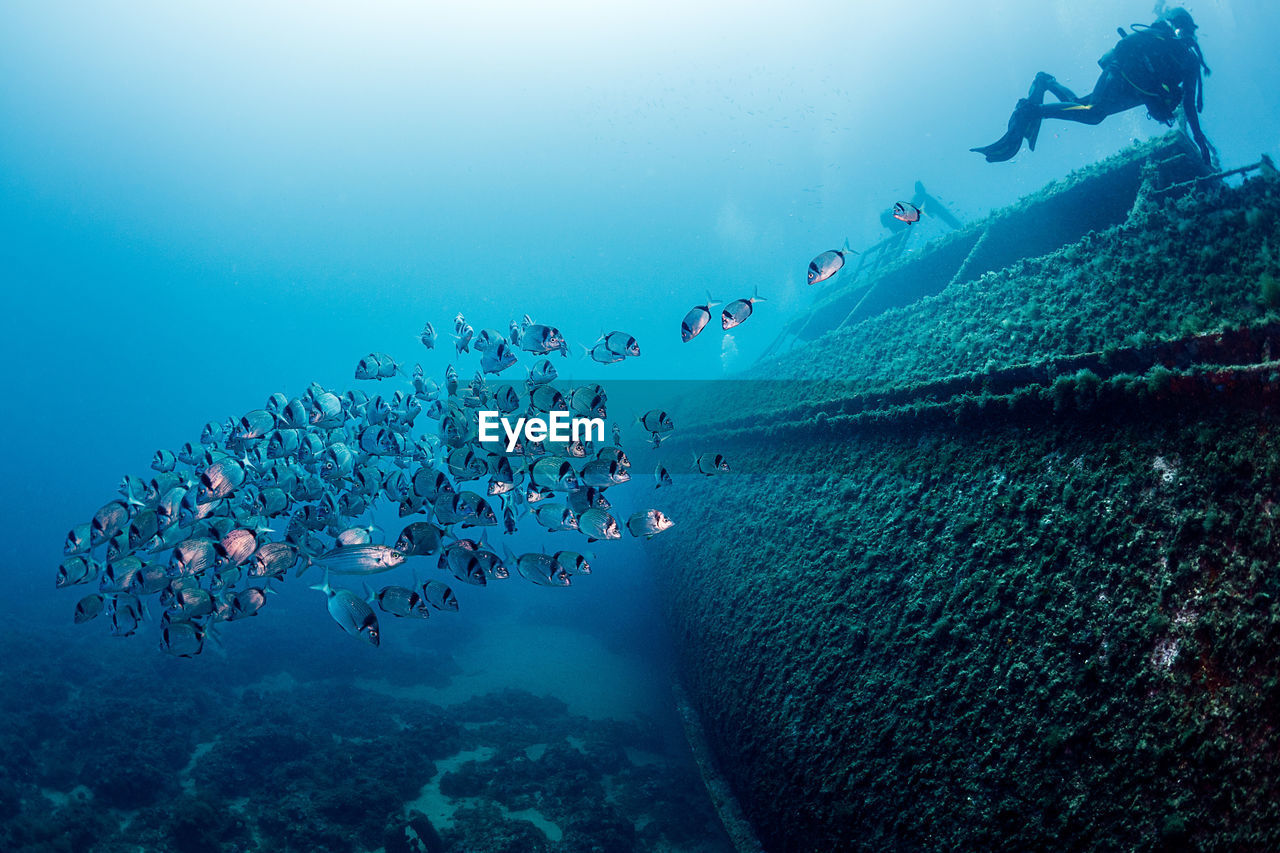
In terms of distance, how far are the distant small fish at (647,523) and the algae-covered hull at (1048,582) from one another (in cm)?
164

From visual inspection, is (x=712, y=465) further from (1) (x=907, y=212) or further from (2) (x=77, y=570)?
(2) (x=77, y=570)

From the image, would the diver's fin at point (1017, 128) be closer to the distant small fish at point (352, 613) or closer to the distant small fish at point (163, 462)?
the distant small fish at point (352, 613)

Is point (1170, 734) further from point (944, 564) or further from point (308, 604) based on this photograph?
point (308, 604)

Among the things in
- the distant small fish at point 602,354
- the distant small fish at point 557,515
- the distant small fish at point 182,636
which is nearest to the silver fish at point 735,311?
the distant small fish at point 602,354

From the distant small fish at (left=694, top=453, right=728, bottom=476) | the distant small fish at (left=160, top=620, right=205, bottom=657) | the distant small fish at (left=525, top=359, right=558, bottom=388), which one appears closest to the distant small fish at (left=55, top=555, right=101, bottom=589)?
the distant small fish at (left=160, top=620, right=205, bottom=657)

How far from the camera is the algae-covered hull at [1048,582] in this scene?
259 centimetres

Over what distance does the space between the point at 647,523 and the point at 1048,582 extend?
3.15 metres

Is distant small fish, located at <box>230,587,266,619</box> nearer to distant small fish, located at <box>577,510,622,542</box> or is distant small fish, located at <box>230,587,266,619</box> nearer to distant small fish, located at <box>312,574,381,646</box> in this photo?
distant small fish, located at <box>312,574,381,646</box>

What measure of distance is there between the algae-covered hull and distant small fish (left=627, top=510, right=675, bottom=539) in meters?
1.64

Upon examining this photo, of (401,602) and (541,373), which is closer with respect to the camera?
(401,602)

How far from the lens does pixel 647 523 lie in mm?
5285

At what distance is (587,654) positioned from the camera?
52.8 feet

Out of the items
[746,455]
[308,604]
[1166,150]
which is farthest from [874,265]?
[308,604]

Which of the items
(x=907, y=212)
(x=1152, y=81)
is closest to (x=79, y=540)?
(x=907, y=212)
